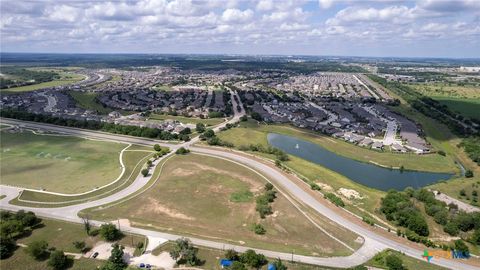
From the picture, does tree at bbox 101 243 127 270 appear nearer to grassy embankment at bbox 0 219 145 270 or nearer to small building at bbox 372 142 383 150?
grassy embankment at bbox 0 219 145 270

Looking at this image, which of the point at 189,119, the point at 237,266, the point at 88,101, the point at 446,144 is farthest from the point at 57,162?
the point at 446,144

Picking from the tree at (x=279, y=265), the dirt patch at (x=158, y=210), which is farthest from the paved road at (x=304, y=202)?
the dirt patch at (x=158, y=210)

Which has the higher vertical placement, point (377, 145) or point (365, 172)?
point (377, 145)

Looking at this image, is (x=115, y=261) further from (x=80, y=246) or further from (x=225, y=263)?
(x=225, y=263)

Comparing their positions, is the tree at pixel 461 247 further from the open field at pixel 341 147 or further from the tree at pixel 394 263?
the open field at pixel 341 147

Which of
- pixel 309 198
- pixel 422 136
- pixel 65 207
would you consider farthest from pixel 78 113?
pixel 422 136
